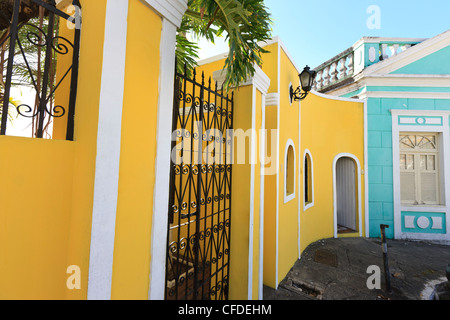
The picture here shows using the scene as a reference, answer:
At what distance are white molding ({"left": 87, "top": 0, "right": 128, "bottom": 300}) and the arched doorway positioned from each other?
714cm

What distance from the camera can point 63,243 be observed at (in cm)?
117

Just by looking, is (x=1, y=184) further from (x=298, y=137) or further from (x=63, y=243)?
(x=298, y=137)

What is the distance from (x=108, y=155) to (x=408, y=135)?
8961 mm

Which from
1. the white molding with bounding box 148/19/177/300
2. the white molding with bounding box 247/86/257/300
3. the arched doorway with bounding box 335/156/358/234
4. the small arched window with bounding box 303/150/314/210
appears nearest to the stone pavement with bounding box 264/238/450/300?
the arched doorway with bounding box 335/156/358/234

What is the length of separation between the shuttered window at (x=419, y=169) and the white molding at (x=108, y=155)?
28.3ft

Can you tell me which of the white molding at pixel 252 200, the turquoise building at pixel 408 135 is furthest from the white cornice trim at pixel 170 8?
the turquoise building at pixel 408 135

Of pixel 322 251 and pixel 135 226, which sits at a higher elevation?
pixel 135 226

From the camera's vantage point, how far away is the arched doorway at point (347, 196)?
6703 millimetres

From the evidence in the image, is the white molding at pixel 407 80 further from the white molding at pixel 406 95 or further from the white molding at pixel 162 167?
the white molding at pixel 162 167

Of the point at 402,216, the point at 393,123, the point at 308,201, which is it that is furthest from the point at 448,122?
the point at 308,201

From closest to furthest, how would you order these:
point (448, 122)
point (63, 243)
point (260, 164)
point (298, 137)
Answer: point (63, 243), point (260, 164), point (298, 137), point (448, 122)

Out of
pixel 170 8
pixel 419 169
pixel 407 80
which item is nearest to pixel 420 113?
pixel 407 80

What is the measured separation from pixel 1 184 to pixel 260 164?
2816 mm

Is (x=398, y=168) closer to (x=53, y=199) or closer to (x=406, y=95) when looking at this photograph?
(x=406, y=95)
